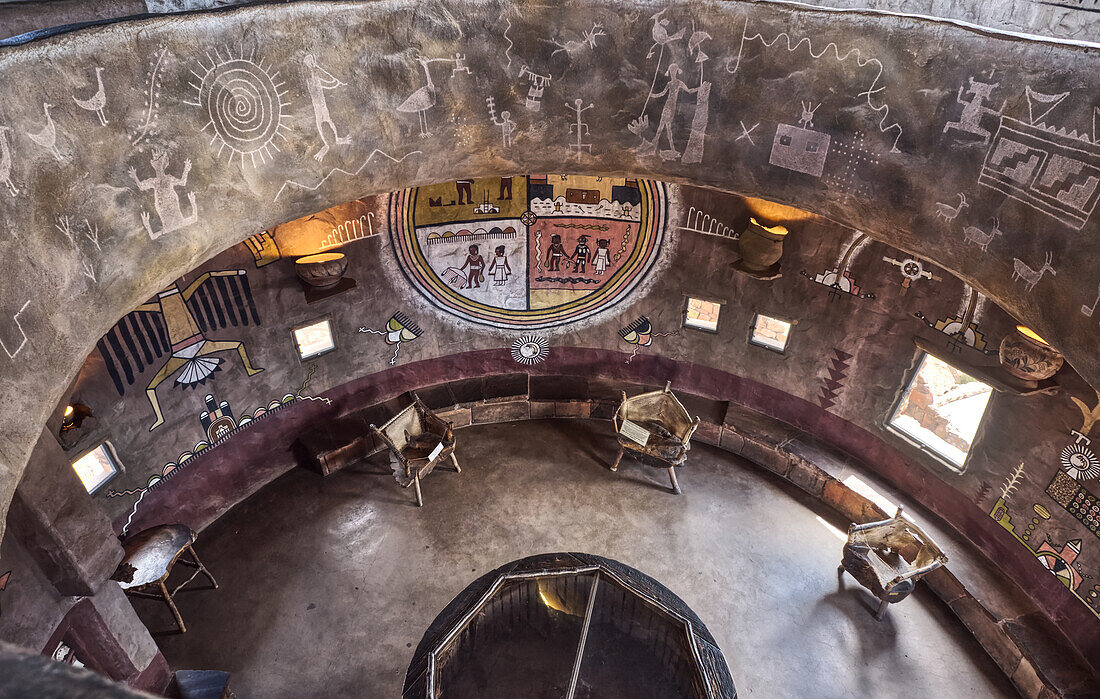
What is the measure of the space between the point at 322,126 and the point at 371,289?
378cm

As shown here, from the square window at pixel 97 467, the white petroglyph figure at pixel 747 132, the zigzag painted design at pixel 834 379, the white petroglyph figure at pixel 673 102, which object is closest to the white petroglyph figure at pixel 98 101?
the square window at pixel 97 467

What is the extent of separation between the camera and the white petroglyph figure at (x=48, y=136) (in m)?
3.68

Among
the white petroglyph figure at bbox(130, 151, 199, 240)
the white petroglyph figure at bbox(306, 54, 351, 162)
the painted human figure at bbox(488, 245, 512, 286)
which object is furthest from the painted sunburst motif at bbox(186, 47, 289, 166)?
the painted human figure at bbox(488, 245, 512, 286)

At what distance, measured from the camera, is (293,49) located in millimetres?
5020

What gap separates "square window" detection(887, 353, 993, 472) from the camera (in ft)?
24.2

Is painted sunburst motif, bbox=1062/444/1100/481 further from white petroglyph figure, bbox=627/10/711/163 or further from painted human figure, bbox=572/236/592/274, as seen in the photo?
painted human figure, bbox=572/236/592/274

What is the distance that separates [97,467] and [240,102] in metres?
4.64

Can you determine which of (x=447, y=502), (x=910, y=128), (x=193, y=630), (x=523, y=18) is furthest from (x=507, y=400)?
(x=910, y=128)

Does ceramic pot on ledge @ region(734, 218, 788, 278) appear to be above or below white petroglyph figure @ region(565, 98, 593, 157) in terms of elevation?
below

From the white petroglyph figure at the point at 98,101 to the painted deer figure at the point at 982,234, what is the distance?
255 inches

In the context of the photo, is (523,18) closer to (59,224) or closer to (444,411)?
(59,224)

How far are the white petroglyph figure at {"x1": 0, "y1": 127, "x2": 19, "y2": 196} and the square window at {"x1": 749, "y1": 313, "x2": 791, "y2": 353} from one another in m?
8.23

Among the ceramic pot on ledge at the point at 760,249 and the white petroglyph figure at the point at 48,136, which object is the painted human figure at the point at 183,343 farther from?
the ceramic pot on ledge at the point at 760,249

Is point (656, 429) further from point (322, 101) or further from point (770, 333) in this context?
point (322, 101)
